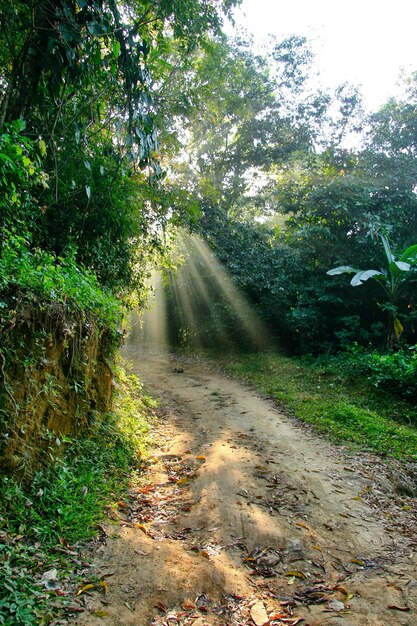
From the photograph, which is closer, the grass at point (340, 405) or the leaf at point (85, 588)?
the leaf at point (85, 588)

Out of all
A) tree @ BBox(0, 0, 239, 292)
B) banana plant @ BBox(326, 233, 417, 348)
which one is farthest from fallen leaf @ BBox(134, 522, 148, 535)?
banana plant @ BBox(326, 233, 417, 348)

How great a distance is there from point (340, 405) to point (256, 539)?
5.03m

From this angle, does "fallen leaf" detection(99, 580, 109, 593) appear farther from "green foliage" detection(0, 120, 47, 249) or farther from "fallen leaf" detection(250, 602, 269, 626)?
"green foliage" detection(0, 120, 47, 249)

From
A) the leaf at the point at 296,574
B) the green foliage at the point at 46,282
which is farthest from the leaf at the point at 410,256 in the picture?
the leaf at the point at 296,574

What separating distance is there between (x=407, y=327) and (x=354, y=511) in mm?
9526

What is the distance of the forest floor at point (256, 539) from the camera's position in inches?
117

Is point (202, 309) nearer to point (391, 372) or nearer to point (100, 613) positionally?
point (391, 372)

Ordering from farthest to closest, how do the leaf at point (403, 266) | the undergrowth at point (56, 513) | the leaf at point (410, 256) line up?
1. the leaf at point (410, 256)
2. the leaf at point (403, 266)
3. the undergrowth at point (56, 513)

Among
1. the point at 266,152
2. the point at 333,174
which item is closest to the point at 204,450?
the point at 333,174

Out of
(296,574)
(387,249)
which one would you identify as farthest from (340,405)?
(387,249)

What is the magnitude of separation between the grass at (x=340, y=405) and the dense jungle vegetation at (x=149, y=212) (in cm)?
50

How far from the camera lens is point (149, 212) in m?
9.77

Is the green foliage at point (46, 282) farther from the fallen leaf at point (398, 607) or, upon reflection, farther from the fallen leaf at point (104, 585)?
the fallen leaf at point (398, 607)

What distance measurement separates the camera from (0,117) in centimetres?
401
